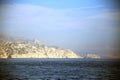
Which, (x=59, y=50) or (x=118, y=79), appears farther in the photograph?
(x=59, y=50)

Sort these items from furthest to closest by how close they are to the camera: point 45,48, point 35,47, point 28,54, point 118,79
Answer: point 28,54
point 45,48
point 35,47
point 118,79

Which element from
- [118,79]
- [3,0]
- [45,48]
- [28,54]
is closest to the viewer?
[118,79]

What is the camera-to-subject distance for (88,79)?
11.0 meters

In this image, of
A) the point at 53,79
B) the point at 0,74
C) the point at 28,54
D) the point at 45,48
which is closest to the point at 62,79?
the point at 53,79

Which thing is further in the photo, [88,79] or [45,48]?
[45,48]

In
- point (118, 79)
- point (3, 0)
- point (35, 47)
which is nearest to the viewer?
point (118, 79)

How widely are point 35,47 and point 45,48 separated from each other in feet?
11.2

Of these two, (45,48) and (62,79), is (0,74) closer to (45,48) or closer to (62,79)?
(62,79)

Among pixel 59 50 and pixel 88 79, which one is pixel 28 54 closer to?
pixel 59 50

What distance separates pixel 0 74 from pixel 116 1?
116cm

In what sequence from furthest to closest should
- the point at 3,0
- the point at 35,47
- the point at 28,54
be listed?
the point at 28,54, the point at 35,47, the point at 3,0

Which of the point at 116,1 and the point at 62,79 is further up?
the point at 116,1

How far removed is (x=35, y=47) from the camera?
4356cm

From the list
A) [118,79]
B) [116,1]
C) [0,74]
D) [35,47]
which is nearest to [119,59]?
[118,79]
